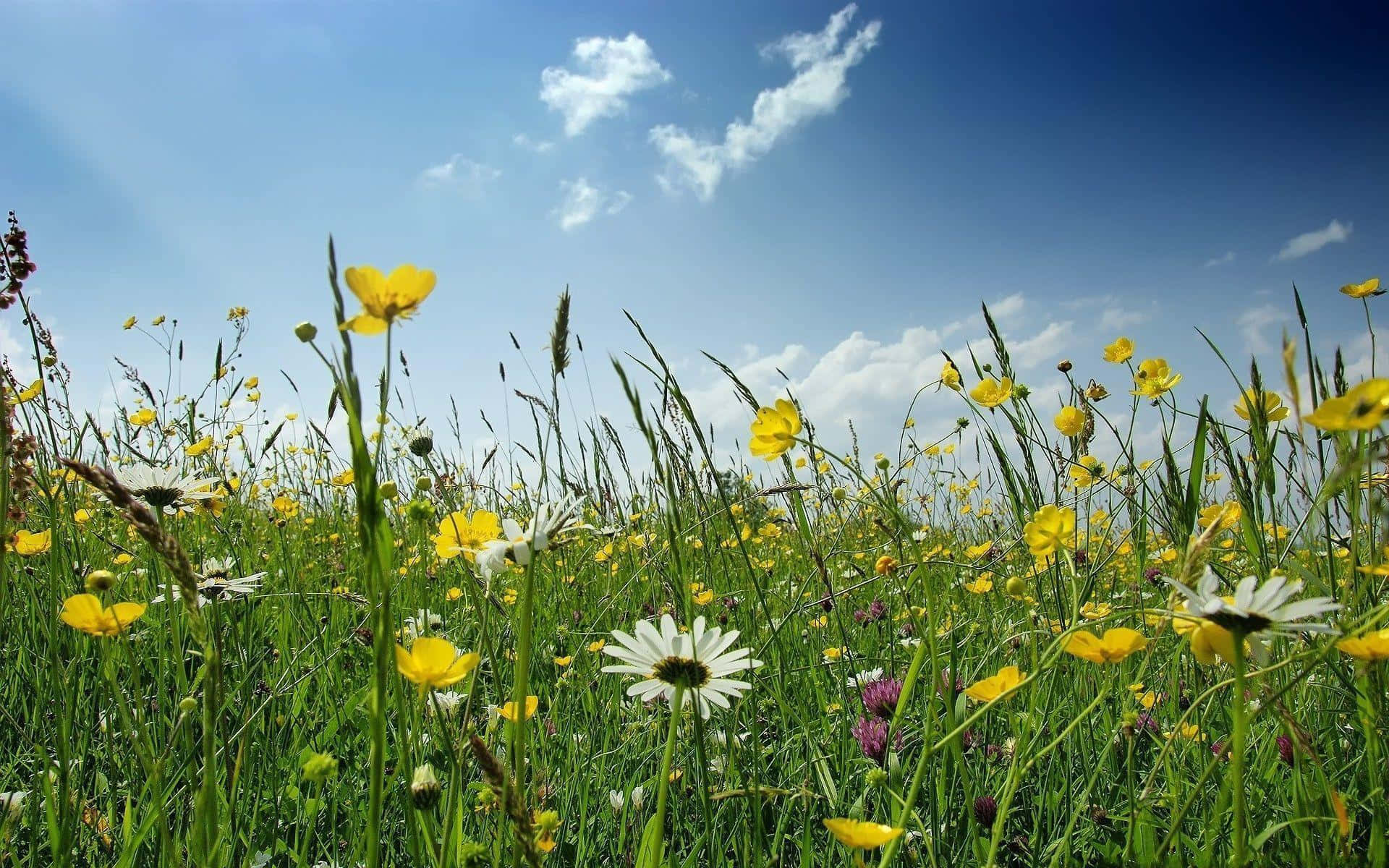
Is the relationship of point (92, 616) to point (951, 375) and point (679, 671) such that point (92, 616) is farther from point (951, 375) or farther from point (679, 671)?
point (951, 375)

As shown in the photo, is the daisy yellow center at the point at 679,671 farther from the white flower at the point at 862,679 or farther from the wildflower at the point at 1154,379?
the wildflower at the point at 1154,379

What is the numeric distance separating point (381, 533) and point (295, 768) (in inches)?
46.8

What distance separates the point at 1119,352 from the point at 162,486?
222 cm

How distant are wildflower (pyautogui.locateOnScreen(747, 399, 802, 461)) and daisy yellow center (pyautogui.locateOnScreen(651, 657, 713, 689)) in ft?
1.07

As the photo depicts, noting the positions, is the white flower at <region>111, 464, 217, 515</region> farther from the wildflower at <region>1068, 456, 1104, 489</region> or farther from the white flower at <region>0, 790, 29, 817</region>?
the wildflower at <region>1068, 456, 1104, 489</region>

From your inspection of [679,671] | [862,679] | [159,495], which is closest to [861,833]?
[679,671]

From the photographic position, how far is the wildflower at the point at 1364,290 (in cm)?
202

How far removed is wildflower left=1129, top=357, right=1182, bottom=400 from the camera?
6.07 feet

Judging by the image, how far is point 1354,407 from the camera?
0.68 meters

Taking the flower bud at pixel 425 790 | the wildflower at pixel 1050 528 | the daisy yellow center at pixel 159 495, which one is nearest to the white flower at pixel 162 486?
the daisy yellow center at pixel 159 495

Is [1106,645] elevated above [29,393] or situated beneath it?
situated beneath

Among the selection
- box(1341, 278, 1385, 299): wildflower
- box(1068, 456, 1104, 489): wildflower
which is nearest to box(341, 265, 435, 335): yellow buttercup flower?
box(1068, 456, 1104, 489): wildflower

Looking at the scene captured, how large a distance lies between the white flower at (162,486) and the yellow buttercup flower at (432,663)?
32.9 inches

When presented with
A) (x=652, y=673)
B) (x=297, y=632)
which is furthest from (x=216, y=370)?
(x=652, y=673)
